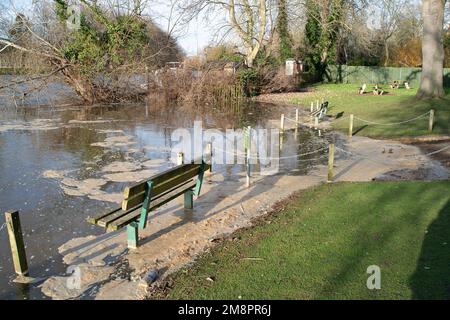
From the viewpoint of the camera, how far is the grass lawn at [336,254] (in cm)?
478

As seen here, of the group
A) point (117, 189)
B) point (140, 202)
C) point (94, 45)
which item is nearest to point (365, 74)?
point (94, 45)

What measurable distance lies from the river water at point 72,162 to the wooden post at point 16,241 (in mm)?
192

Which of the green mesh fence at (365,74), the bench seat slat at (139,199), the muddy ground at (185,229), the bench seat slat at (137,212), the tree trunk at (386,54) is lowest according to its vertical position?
the muddy ground at (185,229)

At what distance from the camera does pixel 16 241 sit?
17.3ft

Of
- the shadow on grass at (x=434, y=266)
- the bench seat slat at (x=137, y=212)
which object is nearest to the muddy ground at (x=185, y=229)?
the bench seat slat at (x=137, y=212)

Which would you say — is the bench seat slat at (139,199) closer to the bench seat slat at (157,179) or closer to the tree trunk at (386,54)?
the bench seat slat at (157,179)

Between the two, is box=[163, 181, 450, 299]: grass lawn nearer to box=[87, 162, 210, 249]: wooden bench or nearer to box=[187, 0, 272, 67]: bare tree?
box=[87, 162, 210, 249]: wooden bench

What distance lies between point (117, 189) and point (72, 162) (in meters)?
3.27

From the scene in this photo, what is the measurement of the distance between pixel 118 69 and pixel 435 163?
69.5ft

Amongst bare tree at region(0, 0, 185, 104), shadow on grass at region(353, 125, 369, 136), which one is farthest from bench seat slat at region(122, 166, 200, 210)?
bare tree at region(0, 0, 185, 104)

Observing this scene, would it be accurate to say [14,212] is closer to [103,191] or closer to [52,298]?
[52,298]

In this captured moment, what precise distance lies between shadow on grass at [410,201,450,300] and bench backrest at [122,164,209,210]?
368cm

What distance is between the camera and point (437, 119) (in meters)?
18.4

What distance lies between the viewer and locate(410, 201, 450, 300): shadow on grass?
461 centimetres
